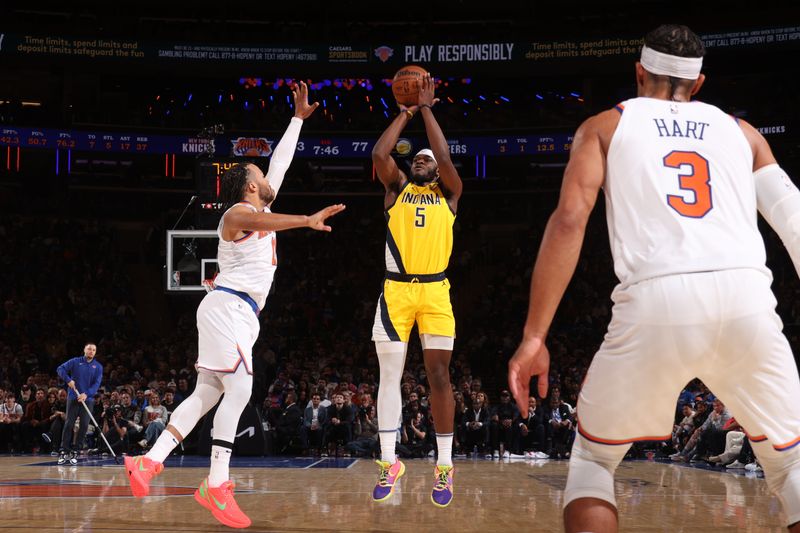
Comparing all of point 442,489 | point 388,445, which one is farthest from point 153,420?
point 442,489

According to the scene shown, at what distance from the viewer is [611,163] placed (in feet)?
8.86

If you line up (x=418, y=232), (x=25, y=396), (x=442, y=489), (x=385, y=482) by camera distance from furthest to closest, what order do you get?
1. (x=25, y=396)
2. (x=418, y=232)
3. (x=385, y=482)
4. (x=442, y=489)

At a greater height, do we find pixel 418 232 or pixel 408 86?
pixel 408 86

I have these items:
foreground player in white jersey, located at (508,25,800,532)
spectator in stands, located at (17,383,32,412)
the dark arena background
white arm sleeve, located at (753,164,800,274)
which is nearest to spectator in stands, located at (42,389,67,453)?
the dark arena background

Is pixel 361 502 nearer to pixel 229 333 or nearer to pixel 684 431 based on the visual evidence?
pixel 229 333

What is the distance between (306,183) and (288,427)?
485 inches

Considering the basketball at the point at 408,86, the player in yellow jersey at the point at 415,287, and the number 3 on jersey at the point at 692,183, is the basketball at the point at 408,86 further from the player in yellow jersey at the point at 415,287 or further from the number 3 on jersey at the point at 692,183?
the number 3 on jersey at the point at 692,183

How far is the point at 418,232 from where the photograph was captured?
6035 mm

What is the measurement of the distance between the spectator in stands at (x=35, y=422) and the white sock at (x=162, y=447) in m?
9.94

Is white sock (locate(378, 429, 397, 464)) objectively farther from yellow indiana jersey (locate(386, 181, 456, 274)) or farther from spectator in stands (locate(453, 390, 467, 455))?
spectator in stands (locate(453, 390, 467, 455))

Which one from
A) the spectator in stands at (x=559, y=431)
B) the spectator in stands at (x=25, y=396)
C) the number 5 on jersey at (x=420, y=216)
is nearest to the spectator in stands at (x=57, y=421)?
the spectator in stands at (x=25, y=396)

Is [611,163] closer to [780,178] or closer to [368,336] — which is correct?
[780,178]

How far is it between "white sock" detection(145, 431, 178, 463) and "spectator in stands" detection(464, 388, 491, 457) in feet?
29.6

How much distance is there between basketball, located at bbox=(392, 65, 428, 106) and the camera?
6125 millimetres
